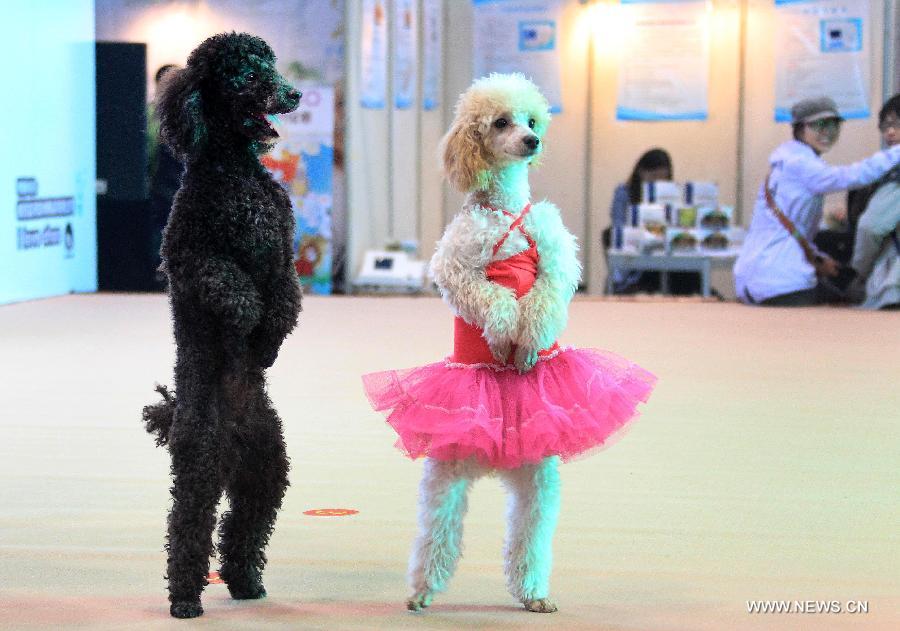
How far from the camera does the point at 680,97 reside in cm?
1132

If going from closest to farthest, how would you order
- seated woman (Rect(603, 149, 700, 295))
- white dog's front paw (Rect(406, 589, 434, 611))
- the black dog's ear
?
the black dog's ear → white dog's front paw (Rect(406, 589, 434, 611)) → seated woman (Rect(603, 149, 700, 295))

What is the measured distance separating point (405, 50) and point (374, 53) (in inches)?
13.9

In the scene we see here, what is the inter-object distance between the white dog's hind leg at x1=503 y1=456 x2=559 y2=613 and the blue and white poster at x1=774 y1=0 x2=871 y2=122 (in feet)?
27.5

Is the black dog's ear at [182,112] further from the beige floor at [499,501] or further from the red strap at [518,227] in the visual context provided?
the beige floor at [499,501]

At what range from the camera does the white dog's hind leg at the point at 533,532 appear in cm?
318

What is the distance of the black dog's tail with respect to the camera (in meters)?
3.21

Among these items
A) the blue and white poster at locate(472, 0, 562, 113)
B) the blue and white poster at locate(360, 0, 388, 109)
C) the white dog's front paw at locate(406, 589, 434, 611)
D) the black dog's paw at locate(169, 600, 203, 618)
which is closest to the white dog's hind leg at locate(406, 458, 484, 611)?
the white dog's front paw at locate(406, 589, 434, 611)

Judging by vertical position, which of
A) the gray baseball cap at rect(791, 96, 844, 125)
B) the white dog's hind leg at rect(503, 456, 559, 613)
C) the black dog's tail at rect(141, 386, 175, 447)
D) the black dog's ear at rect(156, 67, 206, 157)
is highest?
the gray baseball cap at rect(791, 96, 844, 125)

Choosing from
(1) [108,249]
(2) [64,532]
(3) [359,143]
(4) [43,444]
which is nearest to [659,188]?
(3) [359,143]

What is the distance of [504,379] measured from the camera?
319cm

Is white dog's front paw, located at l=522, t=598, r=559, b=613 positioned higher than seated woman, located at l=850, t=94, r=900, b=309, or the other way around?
seated woman, located at l=850, t=94, r=900, b=309

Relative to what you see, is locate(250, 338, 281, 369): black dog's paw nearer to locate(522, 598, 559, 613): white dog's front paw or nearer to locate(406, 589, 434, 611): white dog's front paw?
locate(406, 589, 434, 611): white dog's front paw

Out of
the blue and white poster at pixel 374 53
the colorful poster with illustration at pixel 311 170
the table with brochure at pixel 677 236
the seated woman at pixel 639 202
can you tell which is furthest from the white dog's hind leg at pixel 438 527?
the blue and white poster at pixel 374 53

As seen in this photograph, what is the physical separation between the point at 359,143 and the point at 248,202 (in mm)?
8127
